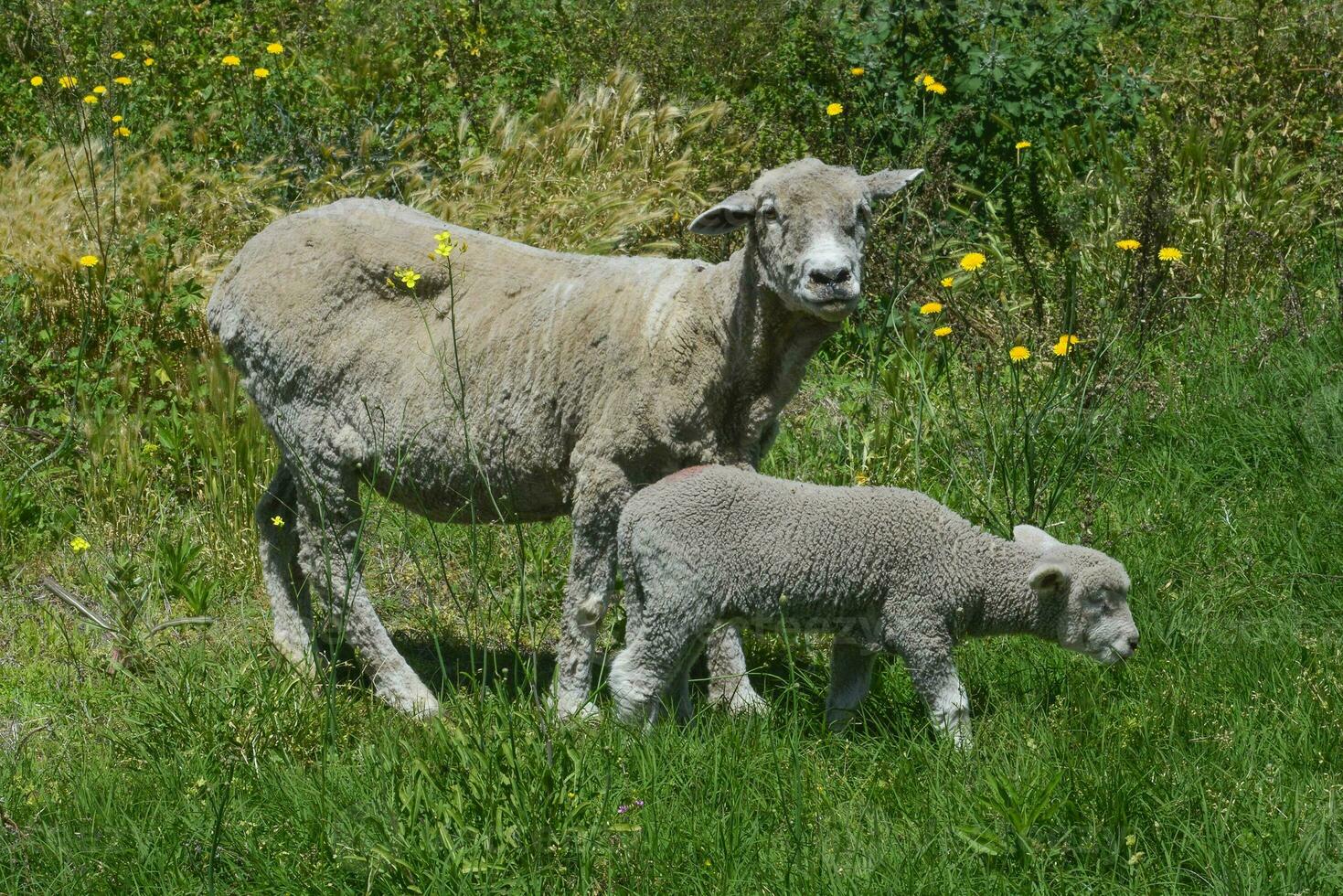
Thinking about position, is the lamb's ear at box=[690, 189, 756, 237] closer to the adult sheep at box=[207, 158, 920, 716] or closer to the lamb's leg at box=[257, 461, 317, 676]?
the adult sheep at box=[207, 158, 920, 716]

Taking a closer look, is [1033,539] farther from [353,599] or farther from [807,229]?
[353,599]

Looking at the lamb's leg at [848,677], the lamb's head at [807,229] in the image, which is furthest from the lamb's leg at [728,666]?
the lamb's head at [807,229]

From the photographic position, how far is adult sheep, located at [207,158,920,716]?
4.88 metres

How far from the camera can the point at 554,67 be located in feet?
34.2

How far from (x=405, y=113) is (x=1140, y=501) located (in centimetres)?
538

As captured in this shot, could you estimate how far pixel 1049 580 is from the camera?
454 centimetres

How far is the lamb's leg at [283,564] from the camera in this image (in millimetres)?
5945

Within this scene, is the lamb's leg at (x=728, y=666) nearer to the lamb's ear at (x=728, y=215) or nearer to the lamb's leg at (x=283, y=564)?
the lamb's ear at (x=728, y=215)

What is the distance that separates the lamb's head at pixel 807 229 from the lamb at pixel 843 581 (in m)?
0.60

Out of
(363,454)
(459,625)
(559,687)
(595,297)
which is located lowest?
(459,625)

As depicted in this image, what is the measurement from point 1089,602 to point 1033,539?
0.29 metres

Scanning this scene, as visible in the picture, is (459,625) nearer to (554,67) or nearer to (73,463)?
(73,463)

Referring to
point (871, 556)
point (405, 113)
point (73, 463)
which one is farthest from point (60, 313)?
point (871, 556)

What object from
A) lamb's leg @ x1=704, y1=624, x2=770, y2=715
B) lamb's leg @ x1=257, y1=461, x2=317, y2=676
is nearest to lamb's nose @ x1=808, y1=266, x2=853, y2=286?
lamb's leg @ x1=704, y1=624, x2=770, y2=715
